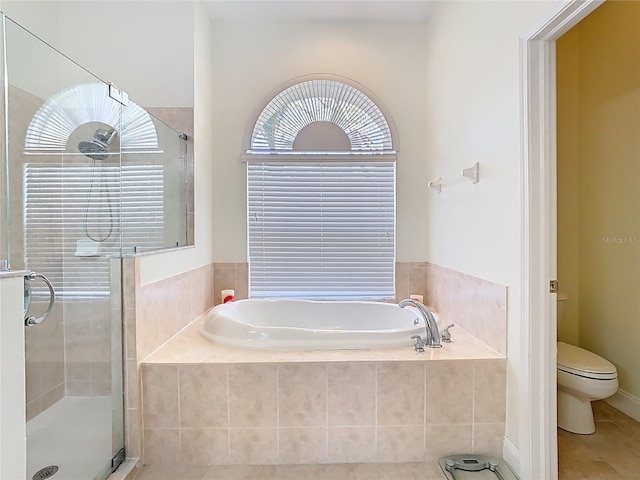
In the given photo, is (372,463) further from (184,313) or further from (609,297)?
(609,297)

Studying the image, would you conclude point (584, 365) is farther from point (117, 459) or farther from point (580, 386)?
point (117, 459)

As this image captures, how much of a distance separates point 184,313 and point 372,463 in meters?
1.44

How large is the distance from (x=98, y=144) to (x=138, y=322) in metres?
1.08

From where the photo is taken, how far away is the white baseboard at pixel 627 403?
7.50ft

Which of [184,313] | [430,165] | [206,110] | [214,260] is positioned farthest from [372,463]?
[206,110]

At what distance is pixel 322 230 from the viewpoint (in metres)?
3.08

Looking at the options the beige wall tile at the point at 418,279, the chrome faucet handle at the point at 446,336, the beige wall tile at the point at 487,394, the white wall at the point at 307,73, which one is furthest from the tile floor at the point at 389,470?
the white wall at the point at 307,73

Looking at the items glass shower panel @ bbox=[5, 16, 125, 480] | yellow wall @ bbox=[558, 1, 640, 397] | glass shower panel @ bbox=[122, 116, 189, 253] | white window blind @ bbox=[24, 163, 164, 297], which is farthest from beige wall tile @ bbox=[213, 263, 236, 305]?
yellow wall @ bbox=[558, 1, 640, 397]

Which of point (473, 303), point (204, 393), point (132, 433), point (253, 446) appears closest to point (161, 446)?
point (132, 433)

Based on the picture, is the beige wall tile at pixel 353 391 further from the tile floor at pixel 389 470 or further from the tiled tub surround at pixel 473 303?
the tiled tub surround at pixel 473 303

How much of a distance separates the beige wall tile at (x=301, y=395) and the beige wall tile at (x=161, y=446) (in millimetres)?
528

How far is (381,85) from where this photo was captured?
3051 millimetres

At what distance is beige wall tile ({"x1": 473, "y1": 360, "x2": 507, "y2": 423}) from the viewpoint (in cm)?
184

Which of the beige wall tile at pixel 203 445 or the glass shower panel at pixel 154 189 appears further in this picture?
the glass shower panel at pixel 154 189
